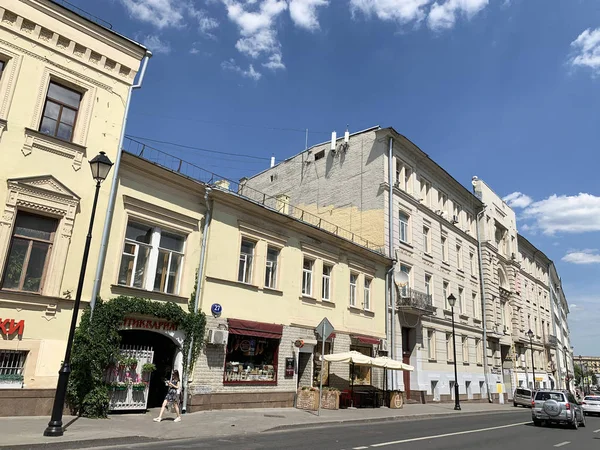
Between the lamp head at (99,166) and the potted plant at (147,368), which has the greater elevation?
the lamp head at (99,166)

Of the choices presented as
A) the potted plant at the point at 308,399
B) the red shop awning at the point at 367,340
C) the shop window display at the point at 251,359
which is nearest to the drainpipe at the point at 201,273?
the shop window display at the point at 251,359

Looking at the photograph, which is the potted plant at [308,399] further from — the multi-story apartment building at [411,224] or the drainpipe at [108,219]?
the drainpipe at [108,219]

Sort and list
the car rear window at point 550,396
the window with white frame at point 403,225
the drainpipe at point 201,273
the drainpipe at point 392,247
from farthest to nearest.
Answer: the window with white frame at point 403,225 < the drainpipe at point 392,247 < the car rear window at point 550,396 < the drainpipe at point 201,273

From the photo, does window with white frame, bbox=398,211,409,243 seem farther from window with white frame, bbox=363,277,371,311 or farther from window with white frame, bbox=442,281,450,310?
window with white frame, bbox=442,281,450,310

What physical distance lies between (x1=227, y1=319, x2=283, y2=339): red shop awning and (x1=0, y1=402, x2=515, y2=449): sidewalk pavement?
9.11ft

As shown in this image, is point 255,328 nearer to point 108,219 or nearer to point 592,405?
point 108,219

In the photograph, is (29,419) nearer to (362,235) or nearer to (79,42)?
(79,42)

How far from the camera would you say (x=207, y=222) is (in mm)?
17000

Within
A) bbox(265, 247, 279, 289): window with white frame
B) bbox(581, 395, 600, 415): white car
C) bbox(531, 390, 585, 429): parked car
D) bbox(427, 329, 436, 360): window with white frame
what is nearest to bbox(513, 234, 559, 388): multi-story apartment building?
bbox(581, 395, 600, 415): white car

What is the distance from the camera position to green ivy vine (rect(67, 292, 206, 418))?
12445mm

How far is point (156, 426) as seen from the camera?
39.1 ft

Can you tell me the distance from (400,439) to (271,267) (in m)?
9.42

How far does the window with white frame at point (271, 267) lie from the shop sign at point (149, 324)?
202 inches

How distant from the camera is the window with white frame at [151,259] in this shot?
14.8 meters
